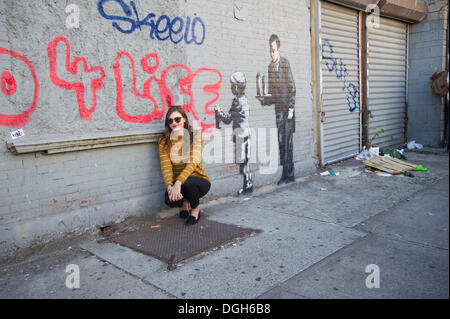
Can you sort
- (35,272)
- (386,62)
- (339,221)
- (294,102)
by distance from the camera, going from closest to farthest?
1. (35,272)
2. (339,221)
3. (294,102)
4. (386,62)

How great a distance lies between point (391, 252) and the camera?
11.1ft

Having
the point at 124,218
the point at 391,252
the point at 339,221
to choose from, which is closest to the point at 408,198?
the point at 339,221

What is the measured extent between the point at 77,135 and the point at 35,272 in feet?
4.72

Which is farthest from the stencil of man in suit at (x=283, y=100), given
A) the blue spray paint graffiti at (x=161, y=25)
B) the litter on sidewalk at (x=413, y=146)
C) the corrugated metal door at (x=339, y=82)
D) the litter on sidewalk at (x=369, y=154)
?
the litter on sidewalk at (x=413, y=146)

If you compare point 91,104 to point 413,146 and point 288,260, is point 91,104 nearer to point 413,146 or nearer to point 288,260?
point 288,260

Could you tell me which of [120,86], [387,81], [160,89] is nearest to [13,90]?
[120,86]

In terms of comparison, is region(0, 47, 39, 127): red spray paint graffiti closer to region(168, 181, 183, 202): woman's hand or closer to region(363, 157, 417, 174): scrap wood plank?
region(168, 181, 183, 202): woman's hand

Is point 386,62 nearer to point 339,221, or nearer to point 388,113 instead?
point 388,113

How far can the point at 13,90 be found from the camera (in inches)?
138

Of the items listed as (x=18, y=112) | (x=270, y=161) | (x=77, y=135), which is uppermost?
(x=18, y=112)

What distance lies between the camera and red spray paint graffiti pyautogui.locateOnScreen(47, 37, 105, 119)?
3.72 metres

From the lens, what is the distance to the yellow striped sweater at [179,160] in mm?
4262

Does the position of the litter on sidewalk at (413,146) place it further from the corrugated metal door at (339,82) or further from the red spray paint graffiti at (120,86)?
the red spray paint graffiti at (120,86)

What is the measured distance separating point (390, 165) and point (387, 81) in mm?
3196
